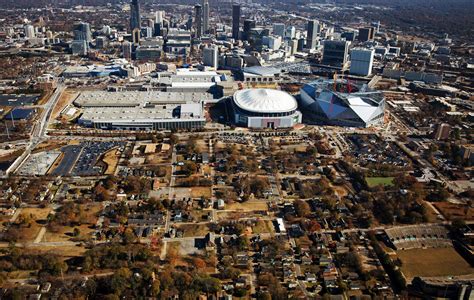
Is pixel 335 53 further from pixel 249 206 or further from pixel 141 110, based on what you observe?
pixel 249 206

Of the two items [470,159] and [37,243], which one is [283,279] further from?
[470,159]

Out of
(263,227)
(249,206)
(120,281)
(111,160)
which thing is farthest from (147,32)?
(120,281)

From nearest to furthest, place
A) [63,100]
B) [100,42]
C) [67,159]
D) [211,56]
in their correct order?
[67,159]
[63,100]
[211,56]
[100,42]

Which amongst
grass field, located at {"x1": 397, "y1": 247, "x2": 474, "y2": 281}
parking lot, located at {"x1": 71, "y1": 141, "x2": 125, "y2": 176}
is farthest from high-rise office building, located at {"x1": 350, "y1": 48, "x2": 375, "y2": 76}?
grass field, located at {"x1": 397, "y1": 247, "x2": 474, "y2": 281}

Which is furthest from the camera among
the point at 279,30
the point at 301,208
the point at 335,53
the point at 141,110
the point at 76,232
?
the point at 279,30

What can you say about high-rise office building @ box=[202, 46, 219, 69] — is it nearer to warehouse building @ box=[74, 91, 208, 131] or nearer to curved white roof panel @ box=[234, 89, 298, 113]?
warehouse building @ box=[74, 91, 208, 131]

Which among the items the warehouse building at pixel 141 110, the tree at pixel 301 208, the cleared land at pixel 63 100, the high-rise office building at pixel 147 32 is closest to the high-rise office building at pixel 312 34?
the high-rise office building at pixel 147 32
